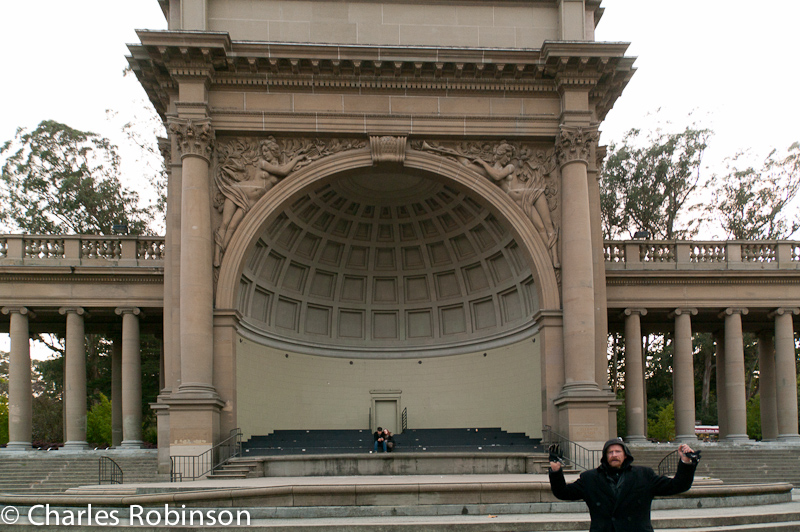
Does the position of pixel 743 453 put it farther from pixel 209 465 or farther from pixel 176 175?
pixel 176 175

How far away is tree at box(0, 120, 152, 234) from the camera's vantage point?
40.9m

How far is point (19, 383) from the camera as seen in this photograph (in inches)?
1020

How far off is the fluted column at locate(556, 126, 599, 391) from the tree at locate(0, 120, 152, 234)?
25.6m

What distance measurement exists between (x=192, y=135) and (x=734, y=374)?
1940 centimetres

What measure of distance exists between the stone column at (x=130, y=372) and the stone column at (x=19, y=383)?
3020 millimetres

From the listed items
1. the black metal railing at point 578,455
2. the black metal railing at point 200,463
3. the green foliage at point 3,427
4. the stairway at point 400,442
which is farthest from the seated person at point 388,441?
the green foliage at point 3,427

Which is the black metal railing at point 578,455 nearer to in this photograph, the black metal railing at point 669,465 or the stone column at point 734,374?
the black metal railing at point 669,465

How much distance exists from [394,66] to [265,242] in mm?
7270

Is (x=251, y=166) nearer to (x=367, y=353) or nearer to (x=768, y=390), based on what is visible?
(x=367, y=353)

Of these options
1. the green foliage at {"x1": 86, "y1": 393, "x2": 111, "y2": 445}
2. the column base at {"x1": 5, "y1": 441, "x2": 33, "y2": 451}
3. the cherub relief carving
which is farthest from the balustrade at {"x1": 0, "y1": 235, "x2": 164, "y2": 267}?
the green foliage at {"x1": 86, "y1": 393, "x2": 111, "y2": 445}

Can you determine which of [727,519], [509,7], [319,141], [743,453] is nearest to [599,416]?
[743,453]

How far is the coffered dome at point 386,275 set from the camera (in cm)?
2738

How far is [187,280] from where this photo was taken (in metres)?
22.7

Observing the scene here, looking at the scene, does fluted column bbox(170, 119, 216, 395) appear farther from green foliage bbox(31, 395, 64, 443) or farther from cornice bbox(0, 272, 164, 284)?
green foliage bbox(31, 395, 64, 443)
